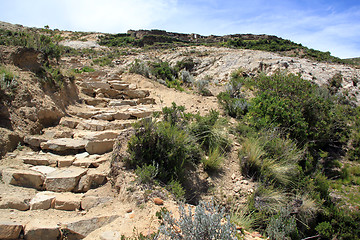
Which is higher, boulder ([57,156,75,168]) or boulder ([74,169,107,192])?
boulder ([57,156,75,168])

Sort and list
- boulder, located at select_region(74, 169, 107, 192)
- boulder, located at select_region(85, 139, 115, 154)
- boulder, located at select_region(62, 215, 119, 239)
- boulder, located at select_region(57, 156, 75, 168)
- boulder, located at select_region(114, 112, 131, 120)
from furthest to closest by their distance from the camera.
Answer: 1. boulder, located at select_region(114, 112, 131, 120)
2. boulder, located at select_region(85, 139, 115, 154)
3. boulder, located at select_region(57, 156, 75, 168)
4. boulder, located at select_region(74, 169, 107, 192)
5. boulder, located at select_region(62, 215, 119, 239)

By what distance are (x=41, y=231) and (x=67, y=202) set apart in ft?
1.98

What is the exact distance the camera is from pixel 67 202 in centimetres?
279

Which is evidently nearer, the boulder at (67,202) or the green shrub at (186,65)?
the boulder at (67,202)

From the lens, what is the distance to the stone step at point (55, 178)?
299 cm

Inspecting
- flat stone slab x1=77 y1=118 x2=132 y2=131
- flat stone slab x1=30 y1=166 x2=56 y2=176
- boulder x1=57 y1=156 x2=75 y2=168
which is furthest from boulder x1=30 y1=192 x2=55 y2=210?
flat stone slab x1=77 y1=118 x2=132 y2=131

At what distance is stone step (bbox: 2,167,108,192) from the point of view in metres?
2.99

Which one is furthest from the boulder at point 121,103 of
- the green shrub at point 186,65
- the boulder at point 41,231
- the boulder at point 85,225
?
the green shrub at point 186,65

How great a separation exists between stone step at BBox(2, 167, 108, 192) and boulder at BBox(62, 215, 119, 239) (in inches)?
34.8

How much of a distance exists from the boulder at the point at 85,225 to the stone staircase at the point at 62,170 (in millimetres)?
11

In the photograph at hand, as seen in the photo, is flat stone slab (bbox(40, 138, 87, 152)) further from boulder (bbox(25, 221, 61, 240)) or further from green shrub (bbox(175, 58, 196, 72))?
green shrub (bbox(175, 58, 196, 72))

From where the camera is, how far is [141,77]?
9844mm

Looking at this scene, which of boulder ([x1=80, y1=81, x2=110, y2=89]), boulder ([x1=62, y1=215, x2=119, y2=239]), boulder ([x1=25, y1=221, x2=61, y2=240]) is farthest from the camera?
boulder ([x1=80, y1=81, x2=110, y2=89])

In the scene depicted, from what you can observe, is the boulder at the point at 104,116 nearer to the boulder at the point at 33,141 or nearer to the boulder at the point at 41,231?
the boulder at the point at 33,141
